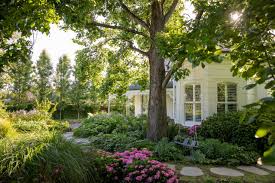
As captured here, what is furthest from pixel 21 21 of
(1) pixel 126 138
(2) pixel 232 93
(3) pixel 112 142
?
(2) pixel 232 93

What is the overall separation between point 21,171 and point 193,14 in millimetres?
6820

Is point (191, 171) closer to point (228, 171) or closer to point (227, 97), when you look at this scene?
point (228, 171)

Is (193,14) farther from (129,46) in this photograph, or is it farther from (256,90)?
(256,90)

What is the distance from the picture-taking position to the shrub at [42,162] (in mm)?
4043

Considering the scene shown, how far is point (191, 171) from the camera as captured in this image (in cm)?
628

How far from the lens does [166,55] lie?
554 cm

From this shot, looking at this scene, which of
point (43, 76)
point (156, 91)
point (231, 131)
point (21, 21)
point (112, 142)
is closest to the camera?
point (21, 21)

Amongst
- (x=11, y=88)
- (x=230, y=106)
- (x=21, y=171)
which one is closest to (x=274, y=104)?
(x=21, y=171)

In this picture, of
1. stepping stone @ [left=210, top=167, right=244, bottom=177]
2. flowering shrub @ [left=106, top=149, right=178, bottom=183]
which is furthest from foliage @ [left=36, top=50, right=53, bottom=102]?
flowering shrub @ [left=106, top=149, right=178, bottom=183]

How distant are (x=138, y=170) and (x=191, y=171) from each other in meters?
2.11

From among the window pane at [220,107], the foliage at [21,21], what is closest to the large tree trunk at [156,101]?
the window pane at [220,107]

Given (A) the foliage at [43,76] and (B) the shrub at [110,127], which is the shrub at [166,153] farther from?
(A) the foliage at [43,76]

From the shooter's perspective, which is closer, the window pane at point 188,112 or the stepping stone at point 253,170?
the stepping stone at point 253,170

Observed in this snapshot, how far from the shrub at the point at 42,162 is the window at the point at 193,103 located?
313 inches
